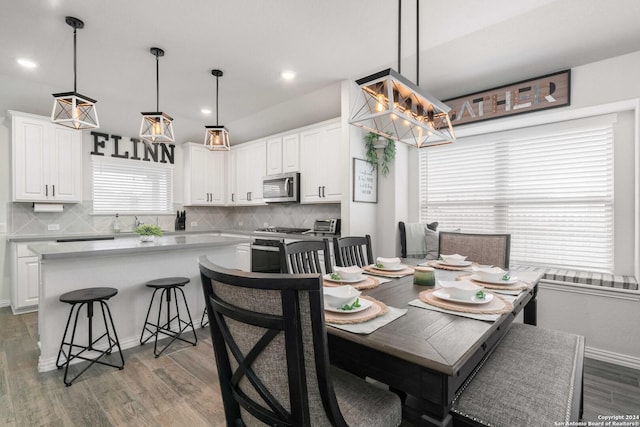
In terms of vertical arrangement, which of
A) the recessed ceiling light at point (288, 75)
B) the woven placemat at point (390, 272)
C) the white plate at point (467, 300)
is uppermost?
the recessed ceiling light at point (288, 75)

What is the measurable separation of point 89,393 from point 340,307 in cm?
191

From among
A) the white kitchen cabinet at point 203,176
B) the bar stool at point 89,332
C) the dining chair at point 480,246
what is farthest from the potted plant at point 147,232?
the dining chair at point 480,246

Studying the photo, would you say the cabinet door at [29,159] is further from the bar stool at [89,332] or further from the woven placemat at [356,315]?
the woven placemat at [356,315]

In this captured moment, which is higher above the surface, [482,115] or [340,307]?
[482,115]

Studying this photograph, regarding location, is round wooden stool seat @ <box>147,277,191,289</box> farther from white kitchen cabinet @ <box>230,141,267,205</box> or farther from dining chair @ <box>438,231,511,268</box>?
white kitchen cabinet @ <box>230,141,267,205</box>

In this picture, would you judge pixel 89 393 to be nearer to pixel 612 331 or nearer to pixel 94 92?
pixel 94 92

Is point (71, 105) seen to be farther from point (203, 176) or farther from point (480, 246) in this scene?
point (480, 246)

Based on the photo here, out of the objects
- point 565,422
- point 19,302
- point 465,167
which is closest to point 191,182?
point 19,302

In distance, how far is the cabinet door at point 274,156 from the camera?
15.6 ft

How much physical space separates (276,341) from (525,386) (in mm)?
1060

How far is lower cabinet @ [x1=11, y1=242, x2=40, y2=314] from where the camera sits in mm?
3588

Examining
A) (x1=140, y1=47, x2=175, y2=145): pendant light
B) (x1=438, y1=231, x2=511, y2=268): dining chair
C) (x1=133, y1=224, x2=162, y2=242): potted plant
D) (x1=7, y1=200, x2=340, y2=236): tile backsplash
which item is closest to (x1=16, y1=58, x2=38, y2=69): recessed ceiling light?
(x1=140, y1=47, x2=175, y2=145): pendant light

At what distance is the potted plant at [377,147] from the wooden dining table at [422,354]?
104 inches

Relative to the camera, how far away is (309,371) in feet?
2.82
